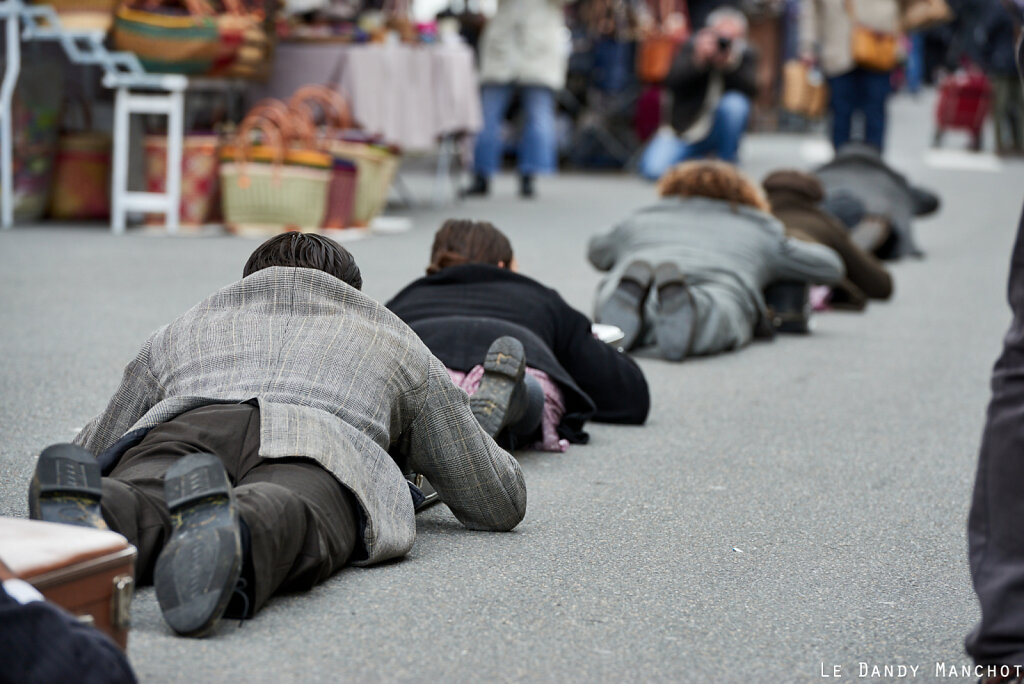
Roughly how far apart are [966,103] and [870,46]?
7265 millimetres

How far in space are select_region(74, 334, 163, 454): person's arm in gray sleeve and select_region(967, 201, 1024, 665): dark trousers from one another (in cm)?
155

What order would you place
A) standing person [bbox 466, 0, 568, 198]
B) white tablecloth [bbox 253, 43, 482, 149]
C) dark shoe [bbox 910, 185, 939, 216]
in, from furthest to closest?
standing person [bbox 466, 0, 568, 198], white tablecloth [bbox 253, 43, 482, 149], dark shoe [bbox 910, 185, 939, 216]

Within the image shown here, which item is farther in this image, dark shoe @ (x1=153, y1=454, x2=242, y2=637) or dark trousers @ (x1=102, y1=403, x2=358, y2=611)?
dark trousers @ (x1=102, y1=403, x2=358, y2=611)

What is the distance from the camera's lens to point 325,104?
889 centimetres

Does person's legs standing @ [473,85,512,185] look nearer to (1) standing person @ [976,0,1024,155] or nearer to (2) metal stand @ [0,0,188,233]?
(2) metal stand @ [0,0,188,233]

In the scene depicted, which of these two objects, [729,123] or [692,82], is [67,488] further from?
[729,123]

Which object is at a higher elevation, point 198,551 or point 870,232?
point 198,551

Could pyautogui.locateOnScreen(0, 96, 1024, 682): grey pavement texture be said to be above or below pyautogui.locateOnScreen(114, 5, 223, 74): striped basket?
below

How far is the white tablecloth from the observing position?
30.1 feet

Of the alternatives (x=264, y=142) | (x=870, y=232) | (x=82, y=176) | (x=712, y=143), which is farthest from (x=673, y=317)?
(x=712, y=143)

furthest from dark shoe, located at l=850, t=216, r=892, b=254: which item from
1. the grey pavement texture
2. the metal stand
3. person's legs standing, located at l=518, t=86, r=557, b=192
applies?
the metal stand

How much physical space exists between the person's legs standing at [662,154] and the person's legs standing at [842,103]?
7.77 feet

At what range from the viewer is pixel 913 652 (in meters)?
2.49

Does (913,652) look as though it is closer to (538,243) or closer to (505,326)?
(505,326)
